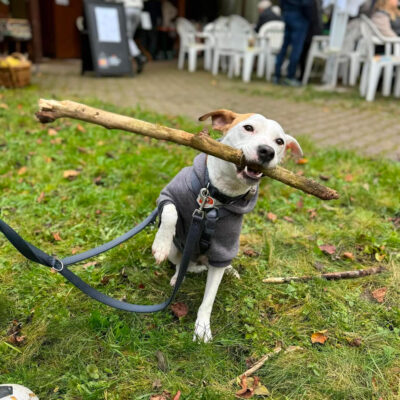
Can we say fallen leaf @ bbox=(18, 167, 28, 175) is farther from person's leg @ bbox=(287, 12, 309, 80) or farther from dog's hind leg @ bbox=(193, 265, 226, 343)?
person's leg @ bbox=(287, 12, 309, 80)

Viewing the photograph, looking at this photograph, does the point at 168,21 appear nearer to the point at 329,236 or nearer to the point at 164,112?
the point at 164,112

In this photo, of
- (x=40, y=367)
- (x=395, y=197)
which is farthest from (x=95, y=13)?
(x=40, y=367)

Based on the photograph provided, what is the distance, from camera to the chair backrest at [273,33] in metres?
10.4

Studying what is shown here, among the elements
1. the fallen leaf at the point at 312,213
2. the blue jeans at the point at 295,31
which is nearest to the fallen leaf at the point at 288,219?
the fallen leaf at the point at 312,213

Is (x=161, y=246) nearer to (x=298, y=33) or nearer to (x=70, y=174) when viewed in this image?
(x=70, y=174)

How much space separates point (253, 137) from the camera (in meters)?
2.00

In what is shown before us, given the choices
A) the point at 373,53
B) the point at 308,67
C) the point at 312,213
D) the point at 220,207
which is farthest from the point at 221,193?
the point at 308,67

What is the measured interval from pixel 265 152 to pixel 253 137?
0.17m

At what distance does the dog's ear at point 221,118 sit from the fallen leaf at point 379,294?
1487 millimetres

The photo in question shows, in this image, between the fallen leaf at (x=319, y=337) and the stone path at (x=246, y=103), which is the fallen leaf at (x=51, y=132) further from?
the fallen leaf at (x=319, y=337)

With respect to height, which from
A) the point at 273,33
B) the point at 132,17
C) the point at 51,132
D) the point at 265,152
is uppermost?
the point at 132,17

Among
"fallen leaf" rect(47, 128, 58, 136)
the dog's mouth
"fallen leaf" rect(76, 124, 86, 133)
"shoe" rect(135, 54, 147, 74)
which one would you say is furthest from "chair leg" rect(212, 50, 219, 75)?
the dog's mouth

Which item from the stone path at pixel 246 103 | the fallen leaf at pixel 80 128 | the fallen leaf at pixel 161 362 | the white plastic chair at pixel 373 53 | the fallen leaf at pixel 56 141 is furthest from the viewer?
the white plastic chair at pixel 373 53

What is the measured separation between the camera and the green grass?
6.48 feet
